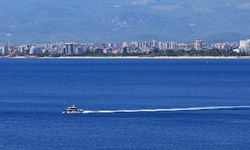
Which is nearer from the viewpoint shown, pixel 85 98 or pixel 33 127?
pixel 33 127

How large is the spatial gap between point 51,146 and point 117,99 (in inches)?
1220

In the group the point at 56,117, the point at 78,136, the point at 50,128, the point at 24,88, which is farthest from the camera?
the point at 24,88

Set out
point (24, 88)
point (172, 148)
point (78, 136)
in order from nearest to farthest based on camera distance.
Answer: point (172, 148), point (78, 136), point (24, 88)

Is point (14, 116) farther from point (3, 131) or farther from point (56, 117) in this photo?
point (3, 131)

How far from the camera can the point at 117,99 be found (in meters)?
77.3

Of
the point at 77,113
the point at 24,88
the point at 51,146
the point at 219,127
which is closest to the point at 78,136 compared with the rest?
the point at 51,146

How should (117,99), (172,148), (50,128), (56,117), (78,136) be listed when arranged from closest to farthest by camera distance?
(172,148)
(78,136)
(50,128)
(56,117)
(117,99)

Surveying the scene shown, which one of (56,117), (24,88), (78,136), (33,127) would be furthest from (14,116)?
(24,88)

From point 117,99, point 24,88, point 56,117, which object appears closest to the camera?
point 56,117

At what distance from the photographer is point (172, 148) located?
45719mm

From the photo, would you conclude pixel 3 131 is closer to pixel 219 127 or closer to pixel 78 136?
pixel 78 136

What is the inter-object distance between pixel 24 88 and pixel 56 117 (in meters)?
33.6

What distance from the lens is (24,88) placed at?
3691 inches

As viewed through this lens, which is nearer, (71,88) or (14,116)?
(14,116)
